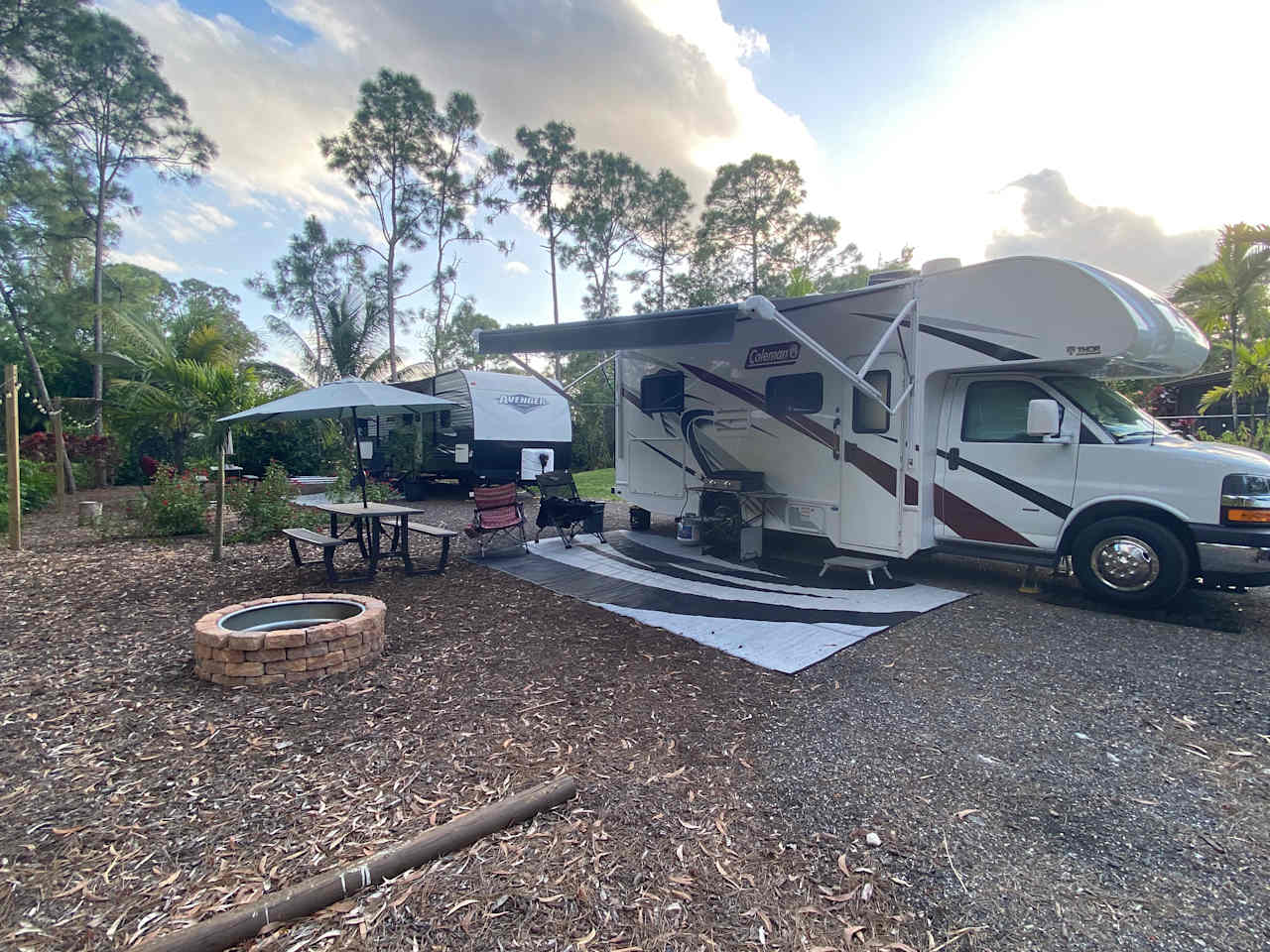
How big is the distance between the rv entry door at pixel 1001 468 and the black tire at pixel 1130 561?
10.2 inches

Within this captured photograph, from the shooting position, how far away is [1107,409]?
509 centimetres

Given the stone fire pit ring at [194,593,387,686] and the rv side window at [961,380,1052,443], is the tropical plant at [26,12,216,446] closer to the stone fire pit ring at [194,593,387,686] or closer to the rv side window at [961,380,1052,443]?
the stone fire pit ring at [194,593,387,686]

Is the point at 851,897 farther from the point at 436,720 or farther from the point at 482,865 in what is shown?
the point at 436,720

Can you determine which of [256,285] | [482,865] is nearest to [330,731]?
[482,865]

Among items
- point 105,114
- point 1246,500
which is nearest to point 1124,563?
point 1246,500

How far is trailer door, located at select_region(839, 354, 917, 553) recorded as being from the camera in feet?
18.7

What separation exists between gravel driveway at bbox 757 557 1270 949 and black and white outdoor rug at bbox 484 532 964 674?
389 mm

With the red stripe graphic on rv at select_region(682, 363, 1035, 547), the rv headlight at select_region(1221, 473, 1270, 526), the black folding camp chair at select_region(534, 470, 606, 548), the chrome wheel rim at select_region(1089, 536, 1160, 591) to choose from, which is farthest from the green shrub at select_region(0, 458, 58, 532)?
the rv headlight at select_region(1221, 473, 1270, 526)

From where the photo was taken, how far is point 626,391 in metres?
8.44

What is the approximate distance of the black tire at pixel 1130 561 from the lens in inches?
179

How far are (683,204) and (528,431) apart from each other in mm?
17113

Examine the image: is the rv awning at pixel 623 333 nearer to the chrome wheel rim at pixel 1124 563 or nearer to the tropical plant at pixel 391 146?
the chrome wheel rim at pixel 1124 563

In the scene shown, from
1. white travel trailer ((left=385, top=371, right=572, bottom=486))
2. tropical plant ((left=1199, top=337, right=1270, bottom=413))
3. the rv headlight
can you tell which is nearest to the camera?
the rv headlight

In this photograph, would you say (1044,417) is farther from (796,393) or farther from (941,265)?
(796,393)
